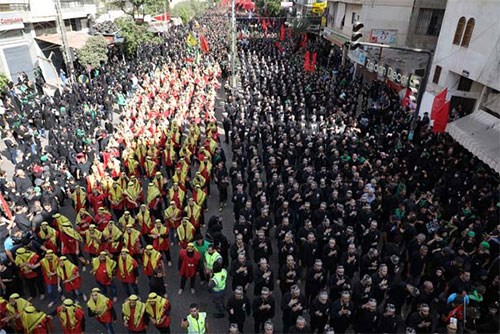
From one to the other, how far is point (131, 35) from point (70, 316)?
2539 centimetres

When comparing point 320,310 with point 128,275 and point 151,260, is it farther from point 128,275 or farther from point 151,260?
point 128,275

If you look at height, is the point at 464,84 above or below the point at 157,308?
above

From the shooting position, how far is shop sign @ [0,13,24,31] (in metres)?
22.1

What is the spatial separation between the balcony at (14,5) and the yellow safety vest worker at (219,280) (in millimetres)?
24366

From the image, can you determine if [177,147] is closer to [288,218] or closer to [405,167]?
[288,218]

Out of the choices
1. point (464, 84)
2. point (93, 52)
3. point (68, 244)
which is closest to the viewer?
point (68, 244)

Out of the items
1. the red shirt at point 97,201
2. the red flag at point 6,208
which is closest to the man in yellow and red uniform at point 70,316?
the red shirt at point 97,201

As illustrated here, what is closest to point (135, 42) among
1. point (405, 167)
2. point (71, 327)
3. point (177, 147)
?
point (177, 147)

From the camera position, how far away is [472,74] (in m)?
14.2

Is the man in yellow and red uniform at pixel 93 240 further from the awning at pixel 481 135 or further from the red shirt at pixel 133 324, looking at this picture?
the awning at pixel 481 135

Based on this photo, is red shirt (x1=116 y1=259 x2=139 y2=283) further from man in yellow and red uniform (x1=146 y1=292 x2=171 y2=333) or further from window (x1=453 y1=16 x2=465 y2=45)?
window (x1=453 y1=16 x2=465 y2=45)

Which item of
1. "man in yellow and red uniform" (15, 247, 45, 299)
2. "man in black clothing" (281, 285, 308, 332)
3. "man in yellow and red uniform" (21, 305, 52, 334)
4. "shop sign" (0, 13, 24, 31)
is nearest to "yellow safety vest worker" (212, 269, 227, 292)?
"man in black clothing" (281, 285, 308, 332)

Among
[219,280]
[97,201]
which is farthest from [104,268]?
[97,201]

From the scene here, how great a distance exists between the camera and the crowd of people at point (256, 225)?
6797mm
